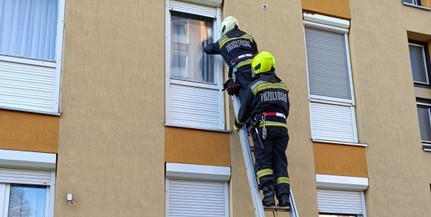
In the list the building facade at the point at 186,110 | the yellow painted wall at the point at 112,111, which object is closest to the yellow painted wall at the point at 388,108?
the building facade at the point at 186,110

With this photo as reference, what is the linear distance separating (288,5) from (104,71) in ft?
10.5

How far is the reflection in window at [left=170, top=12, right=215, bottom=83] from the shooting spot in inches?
342

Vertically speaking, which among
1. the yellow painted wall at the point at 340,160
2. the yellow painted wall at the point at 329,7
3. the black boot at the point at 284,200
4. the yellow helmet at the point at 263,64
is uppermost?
the yellow painted wall at the point at 329,7

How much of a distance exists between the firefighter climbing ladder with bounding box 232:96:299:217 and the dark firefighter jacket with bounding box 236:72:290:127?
33 cm

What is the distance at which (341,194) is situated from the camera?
354 inches

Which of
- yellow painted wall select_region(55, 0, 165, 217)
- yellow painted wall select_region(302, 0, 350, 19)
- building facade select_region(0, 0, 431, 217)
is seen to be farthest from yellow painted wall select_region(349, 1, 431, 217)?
yellow painted wall select_region(55, 0, 165, 217)

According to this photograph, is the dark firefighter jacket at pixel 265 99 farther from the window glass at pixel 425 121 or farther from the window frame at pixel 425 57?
the window frame at pixel 425 57

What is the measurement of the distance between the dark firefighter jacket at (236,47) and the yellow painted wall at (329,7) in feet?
5.36

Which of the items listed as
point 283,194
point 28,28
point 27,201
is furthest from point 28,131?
point 283,194

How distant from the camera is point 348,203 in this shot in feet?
29.5

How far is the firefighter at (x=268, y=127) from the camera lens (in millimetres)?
7094

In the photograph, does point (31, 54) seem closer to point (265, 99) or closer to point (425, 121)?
point (265, 99)

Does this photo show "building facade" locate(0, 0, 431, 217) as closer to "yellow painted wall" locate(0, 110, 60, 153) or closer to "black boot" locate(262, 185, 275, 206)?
"yellow painted wall" locate(0, 110, 60, 153)

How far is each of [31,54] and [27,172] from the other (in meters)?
1.55
